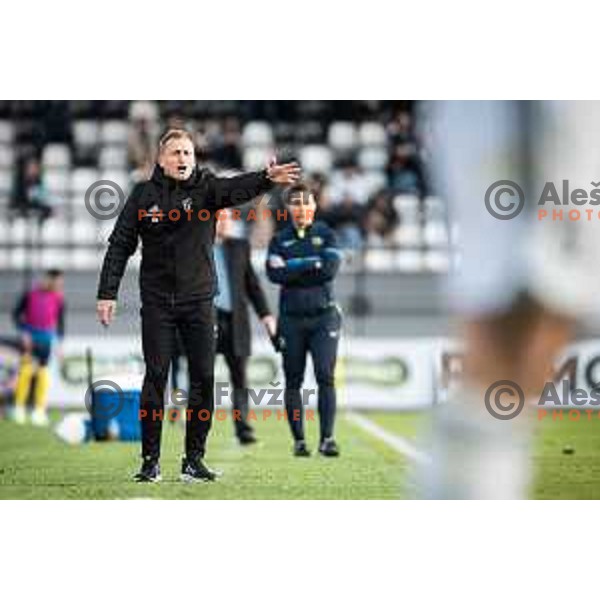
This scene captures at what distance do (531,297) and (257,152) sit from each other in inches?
116

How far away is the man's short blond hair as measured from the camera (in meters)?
4.91

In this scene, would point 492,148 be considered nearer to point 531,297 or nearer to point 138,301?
point 531,297

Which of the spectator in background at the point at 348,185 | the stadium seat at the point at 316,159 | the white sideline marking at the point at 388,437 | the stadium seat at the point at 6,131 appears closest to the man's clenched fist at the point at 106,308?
the stadium seat at the point at 6,131

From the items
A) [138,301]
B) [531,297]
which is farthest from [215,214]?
[531,297]

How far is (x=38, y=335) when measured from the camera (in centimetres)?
608

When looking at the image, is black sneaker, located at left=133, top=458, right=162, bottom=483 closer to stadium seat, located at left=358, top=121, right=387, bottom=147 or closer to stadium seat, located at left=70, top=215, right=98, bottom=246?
stadium seat, located at left=70, top=215, right=98, bottom=246

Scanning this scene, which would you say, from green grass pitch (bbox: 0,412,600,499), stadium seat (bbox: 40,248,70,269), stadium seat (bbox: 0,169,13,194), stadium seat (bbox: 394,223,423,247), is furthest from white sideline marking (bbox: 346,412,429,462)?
stadium seat (bbox: 0,169,13,194)

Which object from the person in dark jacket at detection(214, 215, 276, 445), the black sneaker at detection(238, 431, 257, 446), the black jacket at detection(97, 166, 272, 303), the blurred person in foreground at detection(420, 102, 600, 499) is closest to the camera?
the blurred person in foreground at detection(420, 102, 600, 499)

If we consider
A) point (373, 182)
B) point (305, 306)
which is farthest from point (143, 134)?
point (373, 182)

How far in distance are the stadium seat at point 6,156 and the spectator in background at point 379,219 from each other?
4.74 feet

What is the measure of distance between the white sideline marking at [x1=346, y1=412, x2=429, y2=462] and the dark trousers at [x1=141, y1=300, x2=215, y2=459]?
0.86 metres

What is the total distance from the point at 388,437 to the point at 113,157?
1613 millimetres

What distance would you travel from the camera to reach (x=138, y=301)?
16.0 ft
